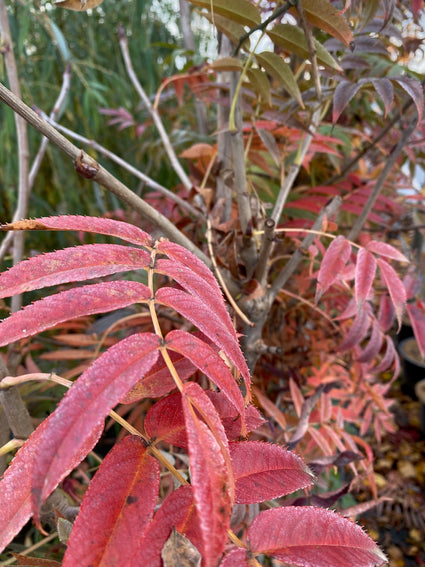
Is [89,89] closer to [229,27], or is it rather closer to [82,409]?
[229,27]

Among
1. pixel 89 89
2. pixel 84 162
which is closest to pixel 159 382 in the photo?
pixel 84 162

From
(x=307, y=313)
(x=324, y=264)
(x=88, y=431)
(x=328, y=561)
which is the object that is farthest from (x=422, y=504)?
(x=88, y=431)

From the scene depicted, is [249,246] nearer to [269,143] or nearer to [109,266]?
[269,143]

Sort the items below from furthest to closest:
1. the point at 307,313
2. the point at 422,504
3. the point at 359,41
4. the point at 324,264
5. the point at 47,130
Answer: the point at 422,504
the point at 307,313
the point at 359,41
the point at 324,264
the point at 47,130

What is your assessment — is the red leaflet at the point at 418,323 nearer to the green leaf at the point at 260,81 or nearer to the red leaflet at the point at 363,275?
the red leaflet at the point at 363,275

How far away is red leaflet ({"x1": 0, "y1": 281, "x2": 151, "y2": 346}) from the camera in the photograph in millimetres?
211

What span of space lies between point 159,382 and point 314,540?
0.38ft

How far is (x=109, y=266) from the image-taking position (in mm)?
250

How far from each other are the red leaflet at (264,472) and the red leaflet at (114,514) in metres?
0.05

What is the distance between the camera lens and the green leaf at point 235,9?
1.35 feet

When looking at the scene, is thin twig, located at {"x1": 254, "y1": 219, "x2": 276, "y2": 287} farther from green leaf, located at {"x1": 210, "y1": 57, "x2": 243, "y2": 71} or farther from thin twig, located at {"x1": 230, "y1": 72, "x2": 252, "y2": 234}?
green leaf, located at {"x1": 210, "y1": 57, "x2": 243, "y2": 71}

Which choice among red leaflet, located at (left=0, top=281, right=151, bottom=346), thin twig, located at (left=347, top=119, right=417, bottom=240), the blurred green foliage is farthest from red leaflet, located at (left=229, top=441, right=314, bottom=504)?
the blurred green foliage

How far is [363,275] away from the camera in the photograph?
0.43 m

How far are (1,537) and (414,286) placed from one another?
24.0 inches
